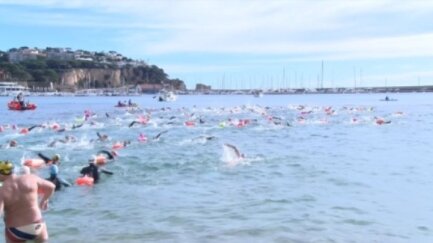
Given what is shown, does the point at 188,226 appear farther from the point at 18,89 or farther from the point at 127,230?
the point at 18,89

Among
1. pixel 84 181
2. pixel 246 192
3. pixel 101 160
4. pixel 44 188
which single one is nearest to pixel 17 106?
pixel 101 160

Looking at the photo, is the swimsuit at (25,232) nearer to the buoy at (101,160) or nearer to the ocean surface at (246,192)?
the ocean surface at (246,192)

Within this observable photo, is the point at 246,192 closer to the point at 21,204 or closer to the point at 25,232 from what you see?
the point at 25,232

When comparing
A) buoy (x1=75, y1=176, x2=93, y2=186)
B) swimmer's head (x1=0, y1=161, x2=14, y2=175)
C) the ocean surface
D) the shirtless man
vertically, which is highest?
swimmer's head (x1=0, y1=161, x2=14, y2=175)

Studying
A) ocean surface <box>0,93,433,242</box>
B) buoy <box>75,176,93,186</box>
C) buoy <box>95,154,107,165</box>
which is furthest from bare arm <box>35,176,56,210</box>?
buoy <box>95,154,107,165</box>

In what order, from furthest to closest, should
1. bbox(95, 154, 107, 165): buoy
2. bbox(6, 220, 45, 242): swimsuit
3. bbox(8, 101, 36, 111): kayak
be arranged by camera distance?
bbox(8, 101, 36, 111): kayak → bbox(95, 154, 107, 165): buoy → bbox(6, 220, 45, 242): swimsuit

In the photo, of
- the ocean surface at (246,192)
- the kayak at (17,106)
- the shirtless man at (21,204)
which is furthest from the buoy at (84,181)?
the kayak at (17,106)

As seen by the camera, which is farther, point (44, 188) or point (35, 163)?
point (35, 163)

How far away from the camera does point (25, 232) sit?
7.83 metres

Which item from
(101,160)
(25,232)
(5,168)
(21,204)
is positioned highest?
(5,168)

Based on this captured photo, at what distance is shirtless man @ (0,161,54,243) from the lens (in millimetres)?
7551

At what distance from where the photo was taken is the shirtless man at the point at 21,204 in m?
7.55

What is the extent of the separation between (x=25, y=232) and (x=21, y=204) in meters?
0.39

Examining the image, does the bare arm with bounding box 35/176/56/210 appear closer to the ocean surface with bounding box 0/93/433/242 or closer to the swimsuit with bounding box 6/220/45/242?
the swimsuit with bounding box 6/220/45/242
